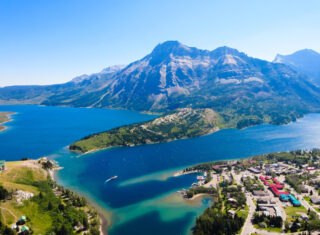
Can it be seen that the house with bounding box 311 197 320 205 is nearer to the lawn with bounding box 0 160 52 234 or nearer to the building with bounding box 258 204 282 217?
the building with bounding box 258 204 282 217

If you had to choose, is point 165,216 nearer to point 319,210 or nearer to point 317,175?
point 319,210

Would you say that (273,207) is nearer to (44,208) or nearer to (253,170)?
(253,170)

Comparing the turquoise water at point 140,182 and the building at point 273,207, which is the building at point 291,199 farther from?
the turquoise water at point 140,182

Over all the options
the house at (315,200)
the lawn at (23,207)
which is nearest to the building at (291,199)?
the house at (315,200)

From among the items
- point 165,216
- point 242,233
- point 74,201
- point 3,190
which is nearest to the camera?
point 242,233

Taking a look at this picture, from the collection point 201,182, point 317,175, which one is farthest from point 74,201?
point 317,175

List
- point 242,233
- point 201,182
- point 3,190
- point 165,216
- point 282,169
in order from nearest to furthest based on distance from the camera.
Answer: point 242,233 → point 3,190 → point 165,216 → point 201,182 → point 282,169
